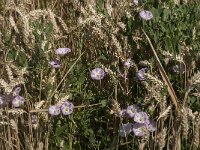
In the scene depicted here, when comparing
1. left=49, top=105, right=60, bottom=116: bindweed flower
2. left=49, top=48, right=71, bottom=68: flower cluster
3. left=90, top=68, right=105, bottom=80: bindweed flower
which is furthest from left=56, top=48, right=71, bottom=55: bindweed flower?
left=49, top=105, right=60, bottom=116: bindweed flower

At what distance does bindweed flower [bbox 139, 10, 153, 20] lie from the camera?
6.98ft

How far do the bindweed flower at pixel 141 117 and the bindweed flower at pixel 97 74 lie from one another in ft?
1.21

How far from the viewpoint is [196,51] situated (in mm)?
1985

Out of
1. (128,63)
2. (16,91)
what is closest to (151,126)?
(128,63)

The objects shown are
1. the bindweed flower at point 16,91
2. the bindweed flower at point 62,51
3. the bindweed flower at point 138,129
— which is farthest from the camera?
the bindweed flower at point 62,51

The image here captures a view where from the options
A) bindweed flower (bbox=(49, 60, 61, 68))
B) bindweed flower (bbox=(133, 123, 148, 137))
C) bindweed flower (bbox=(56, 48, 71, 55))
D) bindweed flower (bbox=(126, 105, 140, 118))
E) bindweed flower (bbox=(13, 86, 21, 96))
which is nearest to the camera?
bindweed flower (bbox=(133, 123, 148, 137))

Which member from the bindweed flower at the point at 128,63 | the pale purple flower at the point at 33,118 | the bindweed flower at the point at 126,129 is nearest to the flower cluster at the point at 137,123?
the bindweed flower at the point at 126,129

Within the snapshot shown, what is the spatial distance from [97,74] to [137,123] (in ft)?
1.47

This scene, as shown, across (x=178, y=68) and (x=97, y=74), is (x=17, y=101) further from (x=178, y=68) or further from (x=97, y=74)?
(x=178, y=68)

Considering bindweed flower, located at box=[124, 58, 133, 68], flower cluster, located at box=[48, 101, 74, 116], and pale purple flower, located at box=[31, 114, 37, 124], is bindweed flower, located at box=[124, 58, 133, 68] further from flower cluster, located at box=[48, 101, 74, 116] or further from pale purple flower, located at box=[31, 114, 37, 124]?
pale purple flower, located at box=[31, 114, 37, 124]

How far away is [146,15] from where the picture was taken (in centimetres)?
214

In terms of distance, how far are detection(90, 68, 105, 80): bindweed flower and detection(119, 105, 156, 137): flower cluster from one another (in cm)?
28

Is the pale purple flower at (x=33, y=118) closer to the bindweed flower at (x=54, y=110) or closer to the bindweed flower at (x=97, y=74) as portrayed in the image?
the bindweed flower at (x=54, y=110)

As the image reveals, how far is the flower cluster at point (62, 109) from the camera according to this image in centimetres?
183
